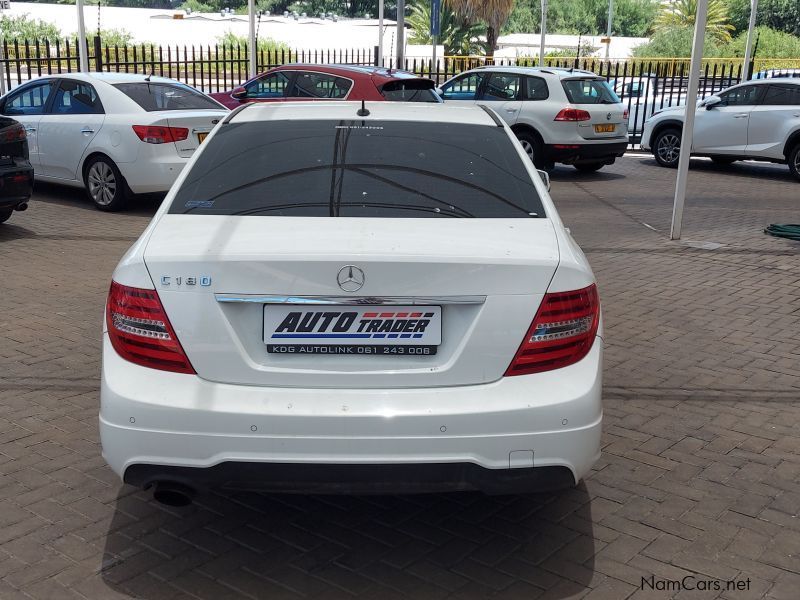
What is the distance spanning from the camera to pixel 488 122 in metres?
4.52

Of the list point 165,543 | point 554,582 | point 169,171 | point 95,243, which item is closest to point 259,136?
point 165,543

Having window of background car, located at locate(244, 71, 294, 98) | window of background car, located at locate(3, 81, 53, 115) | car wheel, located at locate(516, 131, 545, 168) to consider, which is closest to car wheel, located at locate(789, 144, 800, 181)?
car wheel, located at locate(516, 131, 545, 168)

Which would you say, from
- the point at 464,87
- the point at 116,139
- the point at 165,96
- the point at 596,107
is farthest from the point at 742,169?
the point at 116,139

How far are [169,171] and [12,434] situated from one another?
6416 millimetres

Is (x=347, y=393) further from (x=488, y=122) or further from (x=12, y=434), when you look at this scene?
(x=12, y=434)

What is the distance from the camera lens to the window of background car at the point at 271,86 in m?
14.5

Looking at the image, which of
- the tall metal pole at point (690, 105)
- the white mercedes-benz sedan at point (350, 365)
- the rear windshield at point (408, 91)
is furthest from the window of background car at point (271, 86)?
the white mercedes-benz sedan at point (350, 365)

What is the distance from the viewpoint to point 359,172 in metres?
3.93

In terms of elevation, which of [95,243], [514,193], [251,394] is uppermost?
[514,193]

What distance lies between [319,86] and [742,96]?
722 centimetres

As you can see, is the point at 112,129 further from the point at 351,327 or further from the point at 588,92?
the point at 351,327

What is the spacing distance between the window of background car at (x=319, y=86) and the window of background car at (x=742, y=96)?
22.1 ft

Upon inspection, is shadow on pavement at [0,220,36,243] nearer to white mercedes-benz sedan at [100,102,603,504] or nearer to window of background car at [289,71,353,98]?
window of background car at [289,71,353,98]

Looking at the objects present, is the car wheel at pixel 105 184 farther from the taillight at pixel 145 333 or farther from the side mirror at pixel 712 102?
the side mirror at pixel 712 102
